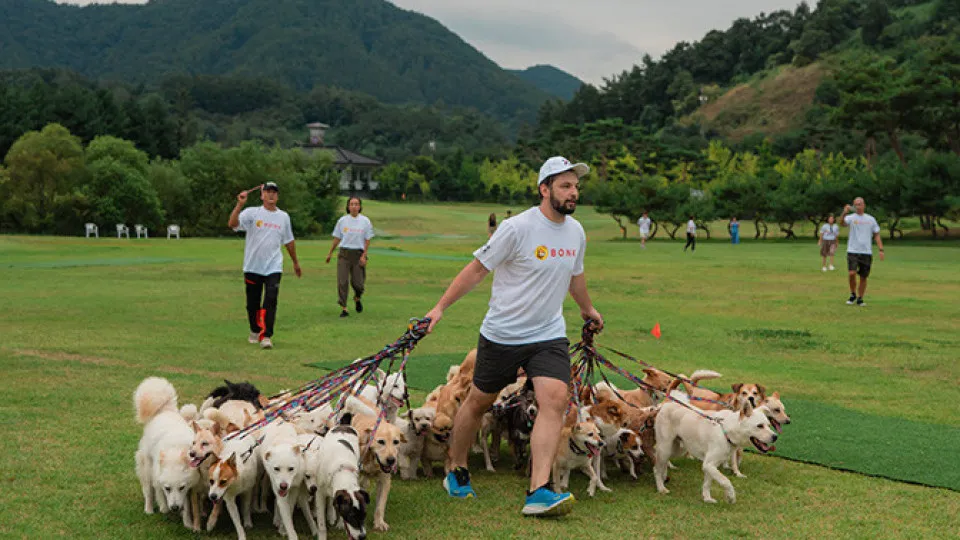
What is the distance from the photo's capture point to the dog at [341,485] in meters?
5.86

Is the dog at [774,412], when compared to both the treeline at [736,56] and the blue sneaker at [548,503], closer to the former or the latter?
the blue sneaker at [548,503]

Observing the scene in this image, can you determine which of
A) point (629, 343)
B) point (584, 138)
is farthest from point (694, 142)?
point (629, 343)

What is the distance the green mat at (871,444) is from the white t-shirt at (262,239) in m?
8.06

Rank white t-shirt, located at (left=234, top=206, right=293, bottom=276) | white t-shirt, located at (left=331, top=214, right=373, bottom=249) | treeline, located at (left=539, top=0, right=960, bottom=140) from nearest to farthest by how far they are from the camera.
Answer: white t-shirt, located at (left=234, top=206, right=293, bottom=276) < white t-shirt, located at (left=331, top=214, right=373, bottom=249) < treeline, located at (left=539, top=0, right=960, bottom=140)

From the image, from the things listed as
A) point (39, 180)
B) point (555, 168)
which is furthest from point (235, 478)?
point (39, 180)

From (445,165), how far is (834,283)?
104 metres

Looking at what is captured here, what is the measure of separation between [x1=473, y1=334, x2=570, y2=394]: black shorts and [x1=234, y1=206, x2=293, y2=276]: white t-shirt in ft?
25.9

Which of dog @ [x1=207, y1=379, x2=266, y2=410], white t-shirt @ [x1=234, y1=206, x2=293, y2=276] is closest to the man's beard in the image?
dog @ [x1=207, y1=379, x2=266, y2=410]

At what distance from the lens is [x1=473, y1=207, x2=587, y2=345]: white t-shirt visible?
23.2 ft

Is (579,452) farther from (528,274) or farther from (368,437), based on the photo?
(368,437)

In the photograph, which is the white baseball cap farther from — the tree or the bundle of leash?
the tree

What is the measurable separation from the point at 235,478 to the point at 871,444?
20.1 ft

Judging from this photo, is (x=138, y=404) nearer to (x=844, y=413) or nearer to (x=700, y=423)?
(x=700, y=423)

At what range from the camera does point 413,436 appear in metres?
7.75
